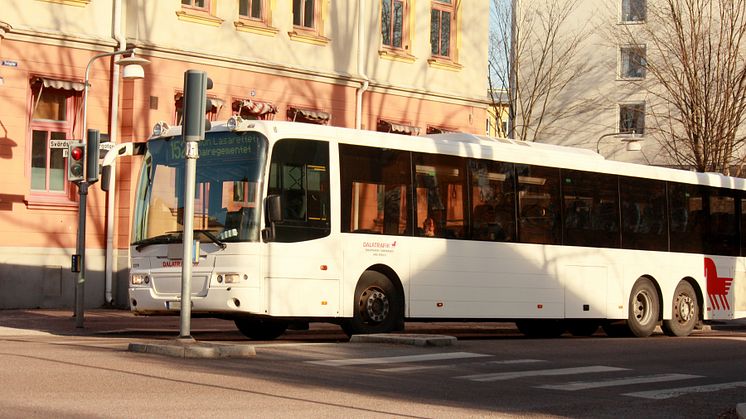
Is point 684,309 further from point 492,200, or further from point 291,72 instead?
point 291,72

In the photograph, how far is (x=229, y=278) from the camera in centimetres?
1775

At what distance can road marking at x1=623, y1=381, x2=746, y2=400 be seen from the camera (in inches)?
505

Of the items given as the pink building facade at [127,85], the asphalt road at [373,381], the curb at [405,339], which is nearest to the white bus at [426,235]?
the curb at [405,339]

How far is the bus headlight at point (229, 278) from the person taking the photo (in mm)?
17703

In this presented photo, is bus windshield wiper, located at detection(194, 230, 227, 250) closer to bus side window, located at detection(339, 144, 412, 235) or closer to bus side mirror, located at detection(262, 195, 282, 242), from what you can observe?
bus side mirror, located at detection(262, 195, 282, 242)

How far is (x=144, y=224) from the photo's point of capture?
740 inches

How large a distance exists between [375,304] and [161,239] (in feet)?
10.1

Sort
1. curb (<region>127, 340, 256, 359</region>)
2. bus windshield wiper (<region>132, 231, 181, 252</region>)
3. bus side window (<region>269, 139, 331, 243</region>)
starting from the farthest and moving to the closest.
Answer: bus windshield wiper (<region>132, 231, 181, 252</region>)
bus side window (<region>269, 139, 331, 243</region>)
curb (<region>127, 340, 256, 359</region>)

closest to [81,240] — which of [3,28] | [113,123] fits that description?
[3,28]

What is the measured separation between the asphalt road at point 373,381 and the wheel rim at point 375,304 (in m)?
1.35

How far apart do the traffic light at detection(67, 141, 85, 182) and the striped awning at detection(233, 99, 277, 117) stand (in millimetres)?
8948

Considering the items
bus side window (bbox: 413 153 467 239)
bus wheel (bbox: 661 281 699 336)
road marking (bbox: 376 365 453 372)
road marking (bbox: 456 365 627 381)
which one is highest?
bus side window (bbox: 413 153 467 239)

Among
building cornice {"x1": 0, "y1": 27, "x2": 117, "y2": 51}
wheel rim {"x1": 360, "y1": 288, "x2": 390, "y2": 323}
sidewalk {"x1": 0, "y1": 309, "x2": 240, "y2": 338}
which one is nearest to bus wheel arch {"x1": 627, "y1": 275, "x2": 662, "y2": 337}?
wheel rim {"x1": 360, "y1": 288, "x2": 390, "y2": 323}

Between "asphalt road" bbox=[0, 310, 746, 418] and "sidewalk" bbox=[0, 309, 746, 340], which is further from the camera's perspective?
"sidewalk" bbox=[0, 309, 746, 340]
